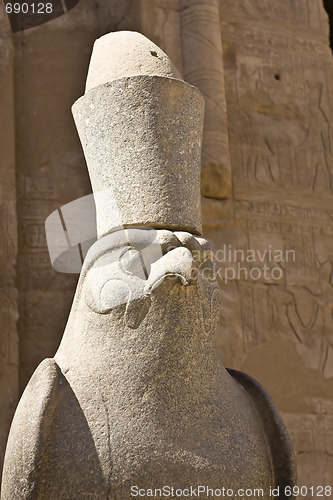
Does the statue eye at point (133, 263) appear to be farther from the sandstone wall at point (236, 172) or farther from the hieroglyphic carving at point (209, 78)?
the hieroglyphic carving at point (209, 78)

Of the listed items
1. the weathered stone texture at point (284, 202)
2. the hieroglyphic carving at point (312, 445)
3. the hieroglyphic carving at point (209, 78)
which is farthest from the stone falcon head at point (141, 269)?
the hieroglyphic carving at point (312, 445)

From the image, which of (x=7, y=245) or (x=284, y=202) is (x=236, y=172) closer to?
(x=284, y=202)

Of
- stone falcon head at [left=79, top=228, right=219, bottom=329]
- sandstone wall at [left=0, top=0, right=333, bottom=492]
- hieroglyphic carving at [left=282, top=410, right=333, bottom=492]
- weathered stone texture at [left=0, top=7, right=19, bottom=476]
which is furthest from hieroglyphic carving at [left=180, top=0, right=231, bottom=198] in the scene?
stone falcon head at [left=79, top=228, right=219, bottom=329]

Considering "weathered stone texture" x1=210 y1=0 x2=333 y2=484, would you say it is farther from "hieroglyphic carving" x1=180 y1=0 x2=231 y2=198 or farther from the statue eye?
the statue eye

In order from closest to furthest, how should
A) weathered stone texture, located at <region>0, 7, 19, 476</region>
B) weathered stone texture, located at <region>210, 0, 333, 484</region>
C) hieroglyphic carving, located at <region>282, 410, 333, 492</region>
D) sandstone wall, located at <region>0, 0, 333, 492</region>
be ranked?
weathered stone texture, located at <region>0, 7, 19, 476</region>, sandstone wall, located at <region>0, 0, 333, 492</region>, hieroglyphic carving, located at <region>282, 410, 333, 492</region>, weathered stone texture, located at <region>210, 0, 333, 484</region>

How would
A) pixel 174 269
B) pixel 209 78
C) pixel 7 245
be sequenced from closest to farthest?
pixel 174 269, pixel 7 245, pixel 209 78

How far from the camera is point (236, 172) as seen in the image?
5.97 meters

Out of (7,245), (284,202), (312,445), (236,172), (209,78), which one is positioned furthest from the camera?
(284,202)

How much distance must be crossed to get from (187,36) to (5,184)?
1.84 meters

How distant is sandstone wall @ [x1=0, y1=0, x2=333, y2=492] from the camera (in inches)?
205

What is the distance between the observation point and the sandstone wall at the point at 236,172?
5.20m

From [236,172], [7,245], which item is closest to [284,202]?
[236,172]

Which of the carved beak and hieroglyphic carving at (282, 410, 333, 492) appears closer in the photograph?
the carved beak

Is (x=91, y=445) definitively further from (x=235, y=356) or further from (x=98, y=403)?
(x=235, y=356)
